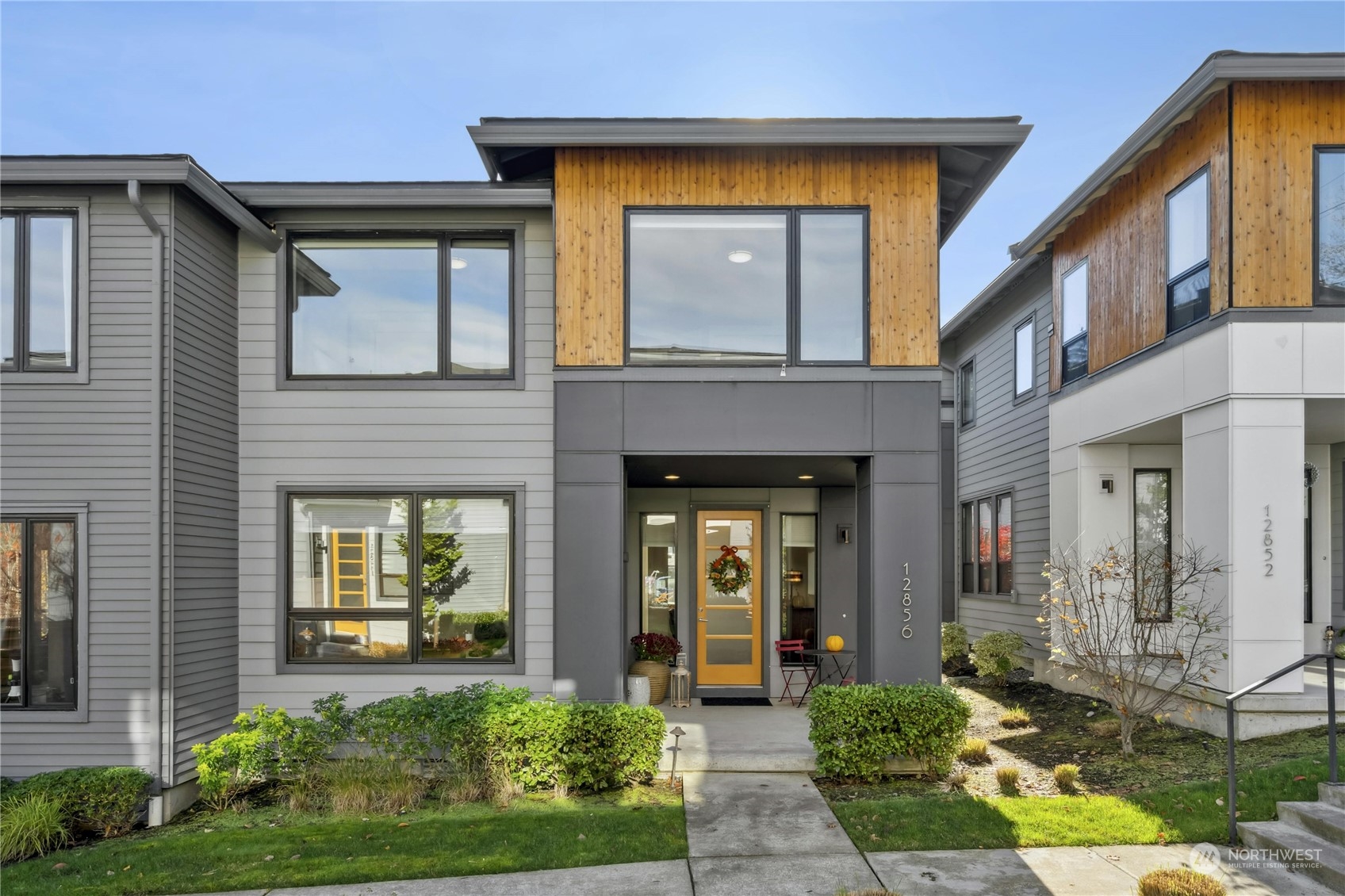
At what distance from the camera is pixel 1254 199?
27.3 feet

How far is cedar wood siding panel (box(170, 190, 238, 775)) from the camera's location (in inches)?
311

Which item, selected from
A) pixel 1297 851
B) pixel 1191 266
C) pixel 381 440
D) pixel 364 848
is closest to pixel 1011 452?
pixel 1191 266

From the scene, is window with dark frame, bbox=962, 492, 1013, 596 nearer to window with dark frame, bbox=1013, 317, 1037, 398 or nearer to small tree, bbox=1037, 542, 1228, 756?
window with dark frame, bbox=1013, 317, 1037, 398

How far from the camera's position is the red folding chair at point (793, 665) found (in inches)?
443

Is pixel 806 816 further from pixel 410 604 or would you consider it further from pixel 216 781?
pixel 216 781

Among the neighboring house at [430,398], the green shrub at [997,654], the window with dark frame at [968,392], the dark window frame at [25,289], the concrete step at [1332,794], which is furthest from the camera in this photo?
the window with dark frame at [968,392]

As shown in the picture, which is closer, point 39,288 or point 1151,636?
point 39,288

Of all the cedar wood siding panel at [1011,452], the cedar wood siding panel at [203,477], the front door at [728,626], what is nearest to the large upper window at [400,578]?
the cedar wood siding panel at [203,477]

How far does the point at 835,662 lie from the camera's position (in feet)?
36.6

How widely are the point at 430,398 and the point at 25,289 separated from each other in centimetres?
358

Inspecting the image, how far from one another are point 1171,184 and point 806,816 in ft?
24.9

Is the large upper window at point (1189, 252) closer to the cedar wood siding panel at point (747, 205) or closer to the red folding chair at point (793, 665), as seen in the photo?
the cedar wood siding panel at point (747, 205)

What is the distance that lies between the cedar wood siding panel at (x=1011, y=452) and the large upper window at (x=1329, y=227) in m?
4.95

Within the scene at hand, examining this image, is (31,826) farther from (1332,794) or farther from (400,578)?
(1332,794)
